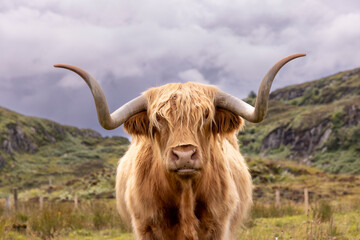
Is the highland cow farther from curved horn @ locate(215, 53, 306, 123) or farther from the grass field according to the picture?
the grass field

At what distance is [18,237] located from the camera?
25.3ft

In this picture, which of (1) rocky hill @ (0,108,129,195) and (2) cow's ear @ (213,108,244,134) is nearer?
(2) cow's ear @ (213,108,244,134)

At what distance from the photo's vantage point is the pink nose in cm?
306

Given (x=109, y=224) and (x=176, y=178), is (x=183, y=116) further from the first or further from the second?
(x=109, y=224)

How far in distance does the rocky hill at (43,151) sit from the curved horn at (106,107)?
45950 mm

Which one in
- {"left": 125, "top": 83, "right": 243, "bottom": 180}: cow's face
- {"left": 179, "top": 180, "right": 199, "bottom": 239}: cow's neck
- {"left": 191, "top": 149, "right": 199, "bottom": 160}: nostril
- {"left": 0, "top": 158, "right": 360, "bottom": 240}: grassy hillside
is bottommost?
{"left": 0, "top": 158, "right": 360, "bottom": 240}: grassy hillside

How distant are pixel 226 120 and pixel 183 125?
692mm

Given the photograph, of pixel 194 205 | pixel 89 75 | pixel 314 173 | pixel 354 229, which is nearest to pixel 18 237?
pixel 194 205

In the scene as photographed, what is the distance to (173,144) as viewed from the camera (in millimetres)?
3232

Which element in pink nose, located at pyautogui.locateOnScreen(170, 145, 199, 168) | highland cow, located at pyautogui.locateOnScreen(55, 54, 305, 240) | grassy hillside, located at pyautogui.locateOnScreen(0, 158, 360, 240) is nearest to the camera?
pink nose, located at pyautogui.locateOnScreen(170, 145, 199, 168)

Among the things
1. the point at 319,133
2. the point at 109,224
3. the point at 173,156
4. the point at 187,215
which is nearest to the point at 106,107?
the point at 173,156

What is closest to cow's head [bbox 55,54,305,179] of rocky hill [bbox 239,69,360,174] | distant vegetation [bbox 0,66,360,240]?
distant vegetation [bbox 0,66,360,240]

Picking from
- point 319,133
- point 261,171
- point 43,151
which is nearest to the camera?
point 261,171

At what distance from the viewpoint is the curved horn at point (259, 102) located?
318 centimetres
